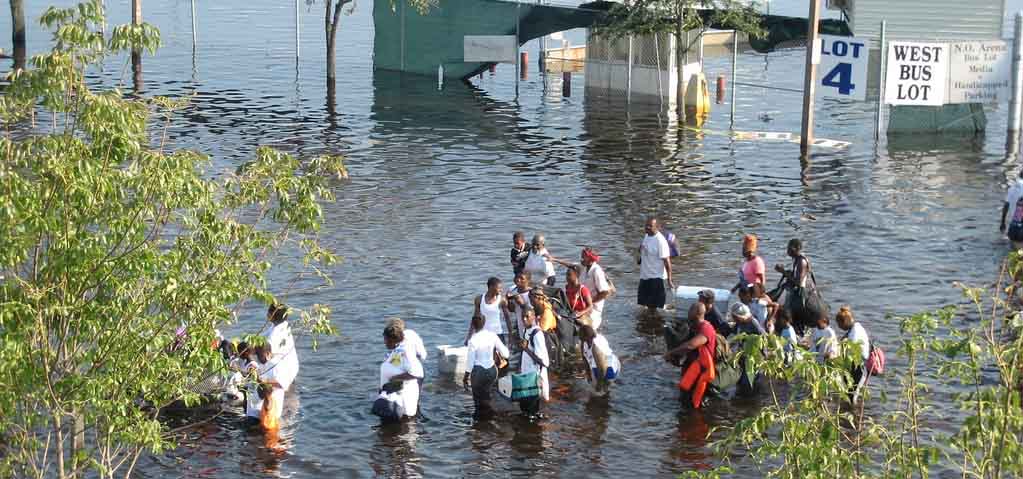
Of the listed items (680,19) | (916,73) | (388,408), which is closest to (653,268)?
(388,408)

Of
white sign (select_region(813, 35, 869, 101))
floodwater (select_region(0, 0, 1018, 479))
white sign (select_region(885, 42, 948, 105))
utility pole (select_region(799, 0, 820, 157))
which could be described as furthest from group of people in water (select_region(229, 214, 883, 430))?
white sign (select_region(885, 42, 948, 105))

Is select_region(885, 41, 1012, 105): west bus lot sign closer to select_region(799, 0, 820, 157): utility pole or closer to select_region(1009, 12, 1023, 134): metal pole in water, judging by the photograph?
select_region(1009, 12, 1023, 134): metal pole in water

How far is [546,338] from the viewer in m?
17.1

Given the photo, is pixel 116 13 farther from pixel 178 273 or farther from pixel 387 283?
pixel 178 273

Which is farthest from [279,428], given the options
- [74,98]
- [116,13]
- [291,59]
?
[116,13]

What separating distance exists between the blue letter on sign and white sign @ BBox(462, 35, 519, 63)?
13.0 meters

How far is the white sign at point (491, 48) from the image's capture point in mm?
45156

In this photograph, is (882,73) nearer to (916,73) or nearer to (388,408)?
(916,73)

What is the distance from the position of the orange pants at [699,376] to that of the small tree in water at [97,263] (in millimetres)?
6852

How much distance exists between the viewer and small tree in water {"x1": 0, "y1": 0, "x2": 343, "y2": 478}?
935 cm

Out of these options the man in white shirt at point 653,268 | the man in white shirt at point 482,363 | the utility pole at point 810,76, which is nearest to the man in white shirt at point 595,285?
the man in white shirt at point 653,268

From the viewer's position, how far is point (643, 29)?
38.2 metres

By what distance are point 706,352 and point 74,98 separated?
327 inches

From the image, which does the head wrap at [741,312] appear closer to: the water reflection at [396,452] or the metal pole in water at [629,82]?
the water reflection at [396,452]
